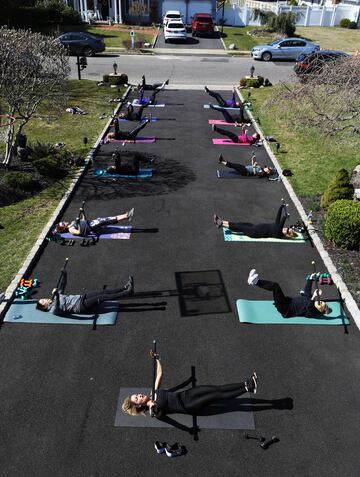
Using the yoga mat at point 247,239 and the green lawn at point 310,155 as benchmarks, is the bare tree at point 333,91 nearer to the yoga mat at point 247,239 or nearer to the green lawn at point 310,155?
the green lawn at point 310,155

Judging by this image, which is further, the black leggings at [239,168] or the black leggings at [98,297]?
the black leggings at [239,168]

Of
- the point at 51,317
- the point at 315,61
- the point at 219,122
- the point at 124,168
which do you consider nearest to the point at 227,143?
the point at 219,122

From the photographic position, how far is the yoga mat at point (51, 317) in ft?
31.5

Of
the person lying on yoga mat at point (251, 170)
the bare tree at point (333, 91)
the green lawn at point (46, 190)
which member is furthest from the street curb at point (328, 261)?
the green lawn at point (46, 190)

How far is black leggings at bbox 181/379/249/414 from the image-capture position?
291 inches

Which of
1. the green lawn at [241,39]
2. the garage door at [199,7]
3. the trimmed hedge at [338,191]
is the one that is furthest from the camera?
the garage door at [199,7]

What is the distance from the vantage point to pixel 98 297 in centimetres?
962

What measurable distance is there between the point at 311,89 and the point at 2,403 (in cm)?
1321

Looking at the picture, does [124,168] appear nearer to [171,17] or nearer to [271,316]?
[271,316]

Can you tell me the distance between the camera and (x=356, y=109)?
14.0 metres

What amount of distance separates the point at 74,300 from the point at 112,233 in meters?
3.69

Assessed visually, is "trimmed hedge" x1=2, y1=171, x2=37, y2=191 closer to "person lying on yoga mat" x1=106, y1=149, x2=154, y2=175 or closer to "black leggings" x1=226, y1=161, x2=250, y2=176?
"person lying on yoga mat" x1=106, y1=149, x2=154, y2=175

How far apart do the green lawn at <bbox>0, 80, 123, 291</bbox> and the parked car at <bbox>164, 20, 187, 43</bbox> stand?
630 inches

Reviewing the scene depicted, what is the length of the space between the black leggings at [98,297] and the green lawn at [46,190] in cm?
244
